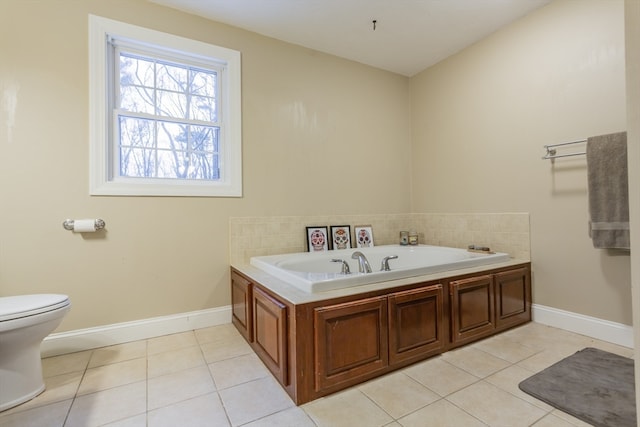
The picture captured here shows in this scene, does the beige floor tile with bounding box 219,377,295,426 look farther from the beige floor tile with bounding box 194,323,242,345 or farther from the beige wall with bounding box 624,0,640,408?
the beige wall with bounding box 624,0,640,408

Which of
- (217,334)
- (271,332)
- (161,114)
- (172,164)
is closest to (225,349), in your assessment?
(217,334)

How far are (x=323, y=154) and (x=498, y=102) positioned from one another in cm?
164

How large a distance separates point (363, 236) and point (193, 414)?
213 centimetres

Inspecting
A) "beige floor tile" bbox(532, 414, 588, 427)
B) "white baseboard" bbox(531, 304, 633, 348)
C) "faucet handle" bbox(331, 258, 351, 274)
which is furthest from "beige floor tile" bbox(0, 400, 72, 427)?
"white baseboard" bbox(531, 304, 633, 348)

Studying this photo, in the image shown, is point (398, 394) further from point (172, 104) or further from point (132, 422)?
point (172, 104)

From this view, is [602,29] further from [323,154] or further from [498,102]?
[323,154]

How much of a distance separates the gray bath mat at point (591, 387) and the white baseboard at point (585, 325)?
244mm

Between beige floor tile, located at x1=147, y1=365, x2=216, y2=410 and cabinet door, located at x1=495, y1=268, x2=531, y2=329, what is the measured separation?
2026 millimetres

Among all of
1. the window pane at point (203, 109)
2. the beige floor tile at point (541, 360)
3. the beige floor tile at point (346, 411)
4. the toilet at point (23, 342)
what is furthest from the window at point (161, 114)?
the beige floor tile at point (541, 360)

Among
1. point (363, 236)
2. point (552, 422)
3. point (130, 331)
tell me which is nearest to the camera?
point (552, 422)

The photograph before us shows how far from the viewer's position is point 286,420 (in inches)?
51.6

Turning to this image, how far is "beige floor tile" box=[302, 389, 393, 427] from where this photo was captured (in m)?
1.30

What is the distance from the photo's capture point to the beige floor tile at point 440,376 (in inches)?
60.9

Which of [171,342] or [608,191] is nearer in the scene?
[608,191]
